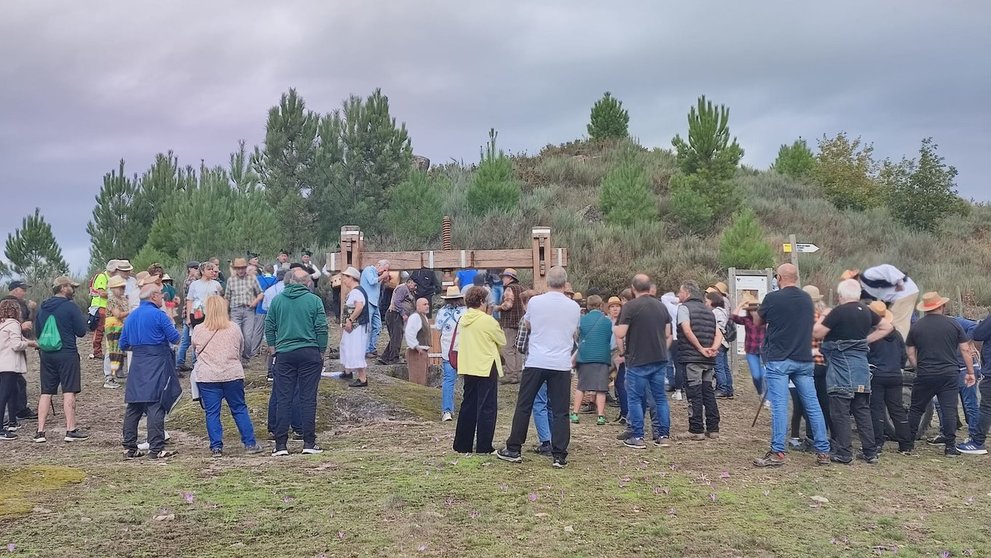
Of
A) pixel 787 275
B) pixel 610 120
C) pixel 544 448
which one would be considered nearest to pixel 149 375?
pixel 544 448

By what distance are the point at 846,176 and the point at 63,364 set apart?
36.6 m

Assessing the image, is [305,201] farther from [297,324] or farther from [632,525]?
[632,525]

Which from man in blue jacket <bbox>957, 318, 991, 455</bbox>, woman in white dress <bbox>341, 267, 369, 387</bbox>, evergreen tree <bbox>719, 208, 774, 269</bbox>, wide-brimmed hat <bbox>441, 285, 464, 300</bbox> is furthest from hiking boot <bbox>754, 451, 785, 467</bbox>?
evergreen tree <bbox>719, 208, 774, 269</bbox>

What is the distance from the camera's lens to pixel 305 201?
2492 centimetres

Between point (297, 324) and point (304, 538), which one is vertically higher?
point (297, 324)

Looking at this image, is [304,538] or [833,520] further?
[833,520]

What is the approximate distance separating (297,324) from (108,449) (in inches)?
105

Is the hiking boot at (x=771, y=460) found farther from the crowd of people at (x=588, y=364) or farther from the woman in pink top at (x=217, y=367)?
the woman in pink top at (x=217, y=367)

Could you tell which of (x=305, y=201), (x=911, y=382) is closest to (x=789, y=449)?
(x=911, y=382)

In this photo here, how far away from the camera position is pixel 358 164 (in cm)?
2541

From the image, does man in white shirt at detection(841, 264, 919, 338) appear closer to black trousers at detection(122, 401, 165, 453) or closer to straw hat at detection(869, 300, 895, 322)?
straw hat at detection(869, 300, 895, 322)

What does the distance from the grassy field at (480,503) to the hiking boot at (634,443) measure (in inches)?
3.9

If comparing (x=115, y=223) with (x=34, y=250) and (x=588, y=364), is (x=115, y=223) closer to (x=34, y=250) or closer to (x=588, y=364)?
(x=34, y=250)

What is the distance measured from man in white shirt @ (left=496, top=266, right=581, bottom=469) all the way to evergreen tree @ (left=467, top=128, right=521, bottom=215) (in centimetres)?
1988
